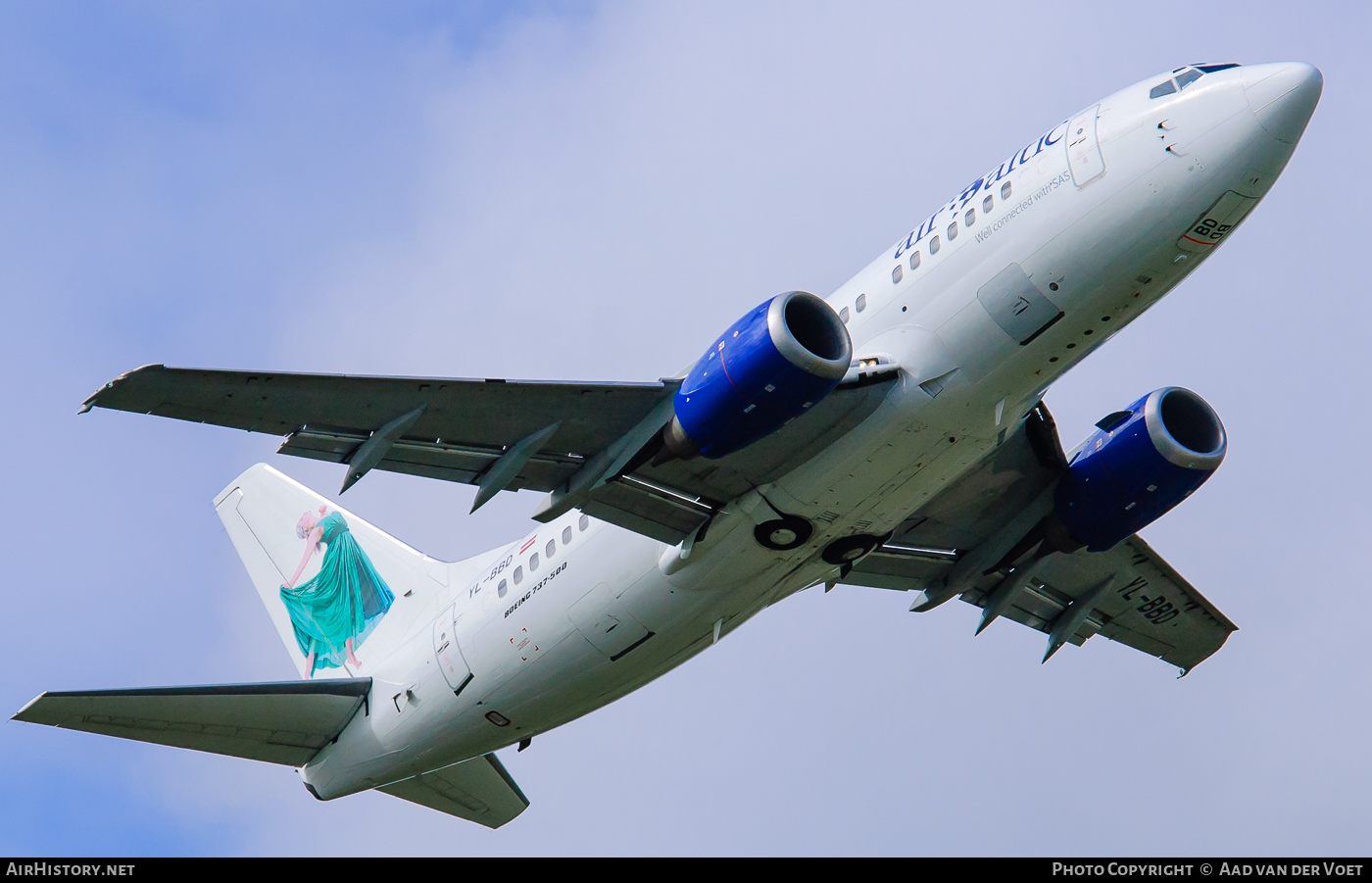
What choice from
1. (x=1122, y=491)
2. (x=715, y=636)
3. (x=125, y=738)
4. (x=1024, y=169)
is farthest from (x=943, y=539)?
(x=125, y=738)

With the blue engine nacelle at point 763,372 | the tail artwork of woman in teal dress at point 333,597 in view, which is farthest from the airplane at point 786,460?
the tail artwork of woman in teal dress at point 333,597

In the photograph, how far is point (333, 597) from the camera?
29.8 m

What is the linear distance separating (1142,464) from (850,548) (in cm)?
528

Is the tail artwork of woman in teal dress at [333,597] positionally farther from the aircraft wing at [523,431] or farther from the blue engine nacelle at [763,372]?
the blue engine nacelle at [763,372]

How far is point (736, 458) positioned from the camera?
21.3 metres

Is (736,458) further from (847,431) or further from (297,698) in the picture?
(297,698)

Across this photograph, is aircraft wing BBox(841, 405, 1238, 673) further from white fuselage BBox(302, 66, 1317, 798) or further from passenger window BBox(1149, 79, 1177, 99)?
passenger window BBox(1149, 79, 1177, 99)

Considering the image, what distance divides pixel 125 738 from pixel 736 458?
11007mm


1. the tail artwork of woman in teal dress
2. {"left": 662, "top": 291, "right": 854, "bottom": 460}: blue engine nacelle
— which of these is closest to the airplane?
{"left": 662, "top": 291, "right": 854, "bottom": 460}: blue engine nacelle

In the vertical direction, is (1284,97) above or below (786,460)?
above

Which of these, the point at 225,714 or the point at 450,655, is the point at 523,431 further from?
the point at 225,714

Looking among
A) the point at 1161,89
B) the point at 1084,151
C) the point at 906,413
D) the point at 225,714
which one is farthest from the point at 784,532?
the point at 225,714

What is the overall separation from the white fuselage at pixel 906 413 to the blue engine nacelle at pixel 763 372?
4.45 ft

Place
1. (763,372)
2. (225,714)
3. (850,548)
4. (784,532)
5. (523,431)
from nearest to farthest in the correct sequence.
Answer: (763,372) < (523,431) < (784,532) < (850,548) < (225,714)
